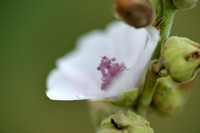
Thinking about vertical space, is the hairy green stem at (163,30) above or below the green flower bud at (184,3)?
below

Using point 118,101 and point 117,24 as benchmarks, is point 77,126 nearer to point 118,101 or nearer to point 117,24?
point 117,24

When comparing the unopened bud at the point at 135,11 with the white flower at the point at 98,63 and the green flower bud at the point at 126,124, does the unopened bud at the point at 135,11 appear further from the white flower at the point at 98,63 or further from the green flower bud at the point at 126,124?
the green flower bud at the point at 126,124

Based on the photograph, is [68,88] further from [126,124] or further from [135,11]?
[135,11]

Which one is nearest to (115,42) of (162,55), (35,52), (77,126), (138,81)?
(138,81)

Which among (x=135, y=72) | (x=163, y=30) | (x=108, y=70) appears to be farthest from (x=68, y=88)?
(x=163, y=30)

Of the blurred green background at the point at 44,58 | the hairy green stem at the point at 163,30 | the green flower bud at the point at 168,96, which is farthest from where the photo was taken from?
the blurred green background at the point at 44,58

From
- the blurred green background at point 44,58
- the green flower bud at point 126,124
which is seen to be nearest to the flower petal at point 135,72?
the green flower bud at point 126,124

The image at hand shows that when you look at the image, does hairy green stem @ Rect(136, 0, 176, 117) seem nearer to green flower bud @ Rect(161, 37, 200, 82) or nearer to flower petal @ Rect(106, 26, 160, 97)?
flower petal @ Rect(106, 26, 160, 97)
